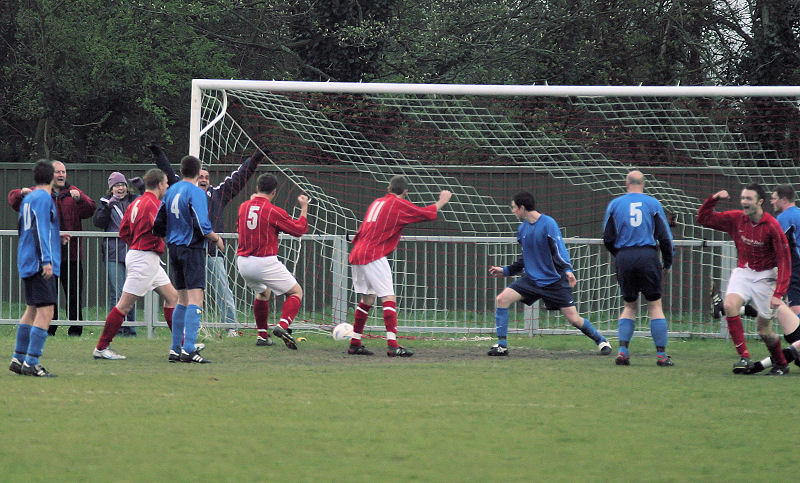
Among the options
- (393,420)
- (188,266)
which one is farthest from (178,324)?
(393,420)

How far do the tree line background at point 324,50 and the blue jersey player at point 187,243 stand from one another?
11.6m

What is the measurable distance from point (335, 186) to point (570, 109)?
12.4 ft

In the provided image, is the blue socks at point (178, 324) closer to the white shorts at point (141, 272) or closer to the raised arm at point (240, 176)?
the white shorts at point (141, 272)

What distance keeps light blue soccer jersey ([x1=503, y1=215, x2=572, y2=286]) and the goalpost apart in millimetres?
2153

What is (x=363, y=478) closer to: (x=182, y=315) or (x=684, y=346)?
(x=182, y=315)

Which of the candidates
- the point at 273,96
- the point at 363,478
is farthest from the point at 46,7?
the point at 363,478

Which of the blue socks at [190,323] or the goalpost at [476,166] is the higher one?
the goalpost at [476,166]

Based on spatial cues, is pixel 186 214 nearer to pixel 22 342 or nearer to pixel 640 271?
pixel 22 342

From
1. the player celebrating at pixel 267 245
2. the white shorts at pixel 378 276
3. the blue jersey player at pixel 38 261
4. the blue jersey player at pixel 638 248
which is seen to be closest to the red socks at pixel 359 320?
the white shorts at pixel 378 276

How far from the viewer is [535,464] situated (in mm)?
5727

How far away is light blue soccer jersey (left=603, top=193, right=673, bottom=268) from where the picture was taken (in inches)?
395

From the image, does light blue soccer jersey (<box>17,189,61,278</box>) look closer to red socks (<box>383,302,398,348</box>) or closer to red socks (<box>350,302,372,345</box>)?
red socks (<box>350,302,372,345</box>)

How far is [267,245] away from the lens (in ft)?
37.2

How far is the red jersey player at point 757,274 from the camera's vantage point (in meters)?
9.43
